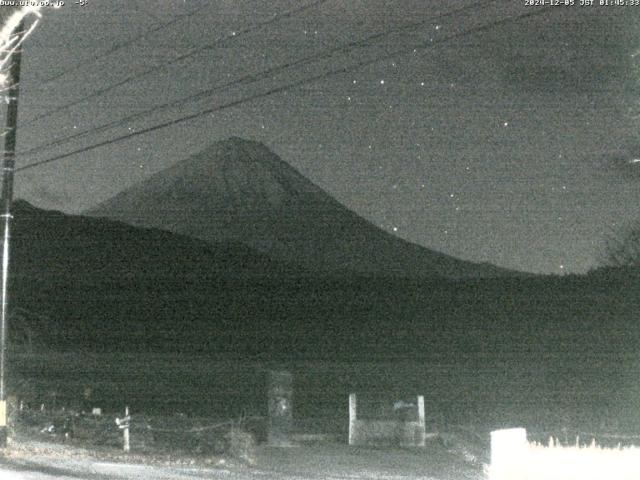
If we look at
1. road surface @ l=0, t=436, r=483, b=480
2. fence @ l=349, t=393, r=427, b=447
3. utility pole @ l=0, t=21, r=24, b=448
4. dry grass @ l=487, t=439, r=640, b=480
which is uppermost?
utility pole @ l=0, t=21, r=24, b=448

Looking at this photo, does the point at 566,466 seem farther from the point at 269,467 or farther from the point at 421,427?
the point at 421,427

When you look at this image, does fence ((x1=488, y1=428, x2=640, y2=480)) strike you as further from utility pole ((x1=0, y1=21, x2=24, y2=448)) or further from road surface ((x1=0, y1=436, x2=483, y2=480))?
utility pole ((x1=0, y1=21, x2=24, y2=448))

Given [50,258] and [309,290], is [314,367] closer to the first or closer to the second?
[309,290]

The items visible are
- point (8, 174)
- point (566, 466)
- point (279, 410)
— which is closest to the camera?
point (566, 466)

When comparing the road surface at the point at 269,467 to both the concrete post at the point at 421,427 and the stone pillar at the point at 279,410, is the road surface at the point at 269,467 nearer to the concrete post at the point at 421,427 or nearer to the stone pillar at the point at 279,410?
A: the stone pillar at the point at 279,410

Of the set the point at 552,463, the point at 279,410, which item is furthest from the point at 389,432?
the point at 552,463

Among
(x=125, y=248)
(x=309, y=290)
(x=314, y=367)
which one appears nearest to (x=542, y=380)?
(x=314, y=367)

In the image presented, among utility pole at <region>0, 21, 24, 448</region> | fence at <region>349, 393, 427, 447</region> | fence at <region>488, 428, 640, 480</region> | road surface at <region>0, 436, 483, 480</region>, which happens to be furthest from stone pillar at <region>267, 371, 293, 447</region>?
fence at <region>488, 428, 640, 480</region>
